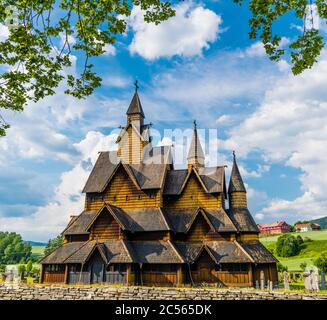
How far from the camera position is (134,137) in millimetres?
38219

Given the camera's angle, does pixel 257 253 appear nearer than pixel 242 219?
Yes

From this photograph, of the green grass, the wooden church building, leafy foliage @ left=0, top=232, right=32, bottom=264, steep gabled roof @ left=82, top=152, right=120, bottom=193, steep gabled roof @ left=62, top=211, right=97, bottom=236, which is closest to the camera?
the wooden church building

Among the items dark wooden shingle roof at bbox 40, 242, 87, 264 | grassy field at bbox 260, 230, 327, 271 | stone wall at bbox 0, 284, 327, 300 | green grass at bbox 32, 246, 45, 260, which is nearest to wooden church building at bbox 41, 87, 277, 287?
dark wooden shingle roof at bbox 40, 242, 87, 264

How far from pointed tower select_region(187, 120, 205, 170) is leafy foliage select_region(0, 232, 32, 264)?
83.4m

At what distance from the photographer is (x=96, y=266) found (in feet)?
91.3

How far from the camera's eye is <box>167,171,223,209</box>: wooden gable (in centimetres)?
3231

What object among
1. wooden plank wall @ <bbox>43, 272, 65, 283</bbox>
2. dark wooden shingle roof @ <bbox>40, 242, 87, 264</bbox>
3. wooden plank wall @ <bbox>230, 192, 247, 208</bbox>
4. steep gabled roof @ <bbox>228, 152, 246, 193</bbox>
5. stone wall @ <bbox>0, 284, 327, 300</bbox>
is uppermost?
steep gabled roof @ <bbox>228, 152, 246, 193</bbox>

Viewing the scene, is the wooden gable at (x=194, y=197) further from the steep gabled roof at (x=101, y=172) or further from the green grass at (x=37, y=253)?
the green grass at (x=37, y=253)

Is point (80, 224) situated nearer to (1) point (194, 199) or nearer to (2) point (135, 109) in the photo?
(1) point (194, 199)

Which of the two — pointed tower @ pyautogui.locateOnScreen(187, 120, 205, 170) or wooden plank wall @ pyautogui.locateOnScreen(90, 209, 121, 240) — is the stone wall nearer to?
wooden plank wall @ pyautogui.locateOnScreen(90, 209, 121, 240)

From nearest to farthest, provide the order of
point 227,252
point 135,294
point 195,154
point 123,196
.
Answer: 1. point 135,294
2. point 227,252
3. point 123,196
4. point 195,154

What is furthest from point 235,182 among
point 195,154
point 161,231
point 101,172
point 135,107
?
point 135,107

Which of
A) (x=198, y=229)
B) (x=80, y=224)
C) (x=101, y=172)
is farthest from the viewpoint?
(x=101, y=172)

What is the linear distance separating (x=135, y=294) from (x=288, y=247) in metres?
58.3
